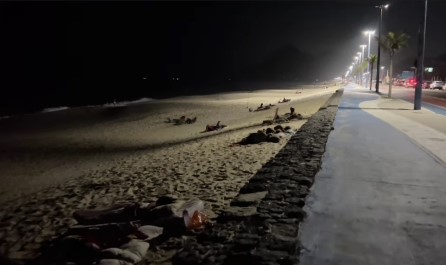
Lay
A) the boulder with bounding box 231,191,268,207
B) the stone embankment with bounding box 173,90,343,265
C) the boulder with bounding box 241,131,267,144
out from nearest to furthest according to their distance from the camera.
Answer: the stone embankment with bounding box 173,90,343,265
the boulder with bounding box 231,191,268,207
the boulder with bounding box 241,131,267,144

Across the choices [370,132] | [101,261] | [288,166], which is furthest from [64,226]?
[370,132]

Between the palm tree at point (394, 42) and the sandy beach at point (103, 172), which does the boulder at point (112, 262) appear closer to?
the sandy beach at point (103, 172)

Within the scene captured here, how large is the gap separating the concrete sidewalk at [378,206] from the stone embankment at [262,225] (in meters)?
0.17

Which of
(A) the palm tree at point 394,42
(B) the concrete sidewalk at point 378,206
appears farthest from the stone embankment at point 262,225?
(A) the palm tree at point 394,42

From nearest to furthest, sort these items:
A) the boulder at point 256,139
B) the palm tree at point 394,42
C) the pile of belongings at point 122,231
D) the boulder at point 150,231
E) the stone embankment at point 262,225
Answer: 1. the stone embankment at point 262,225
2. the pile of belongings at point 122,231
3. the boulder at point 150,231
4. the boulder at point 256,139
5. the palm tree at point 394,42

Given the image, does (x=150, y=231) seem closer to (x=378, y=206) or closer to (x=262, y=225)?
(x=262, y=225)

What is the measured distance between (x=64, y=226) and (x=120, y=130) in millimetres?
16469

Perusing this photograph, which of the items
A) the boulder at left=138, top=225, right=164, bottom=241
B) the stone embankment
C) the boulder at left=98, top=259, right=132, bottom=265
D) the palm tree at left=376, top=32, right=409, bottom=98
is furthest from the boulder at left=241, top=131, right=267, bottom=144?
the palm tree at left=376, top=32, right=409, bottom=98

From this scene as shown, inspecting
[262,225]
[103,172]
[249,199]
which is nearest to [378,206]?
[249,199]

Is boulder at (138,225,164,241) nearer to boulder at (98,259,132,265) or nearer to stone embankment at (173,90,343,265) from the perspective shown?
boulder at (98,259,132,265)

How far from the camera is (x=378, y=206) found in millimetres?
5547

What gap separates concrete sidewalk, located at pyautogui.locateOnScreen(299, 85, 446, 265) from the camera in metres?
4.12

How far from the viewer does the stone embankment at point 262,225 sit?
12.7 ft

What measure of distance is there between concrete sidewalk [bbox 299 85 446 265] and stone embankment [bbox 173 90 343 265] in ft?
0.55
